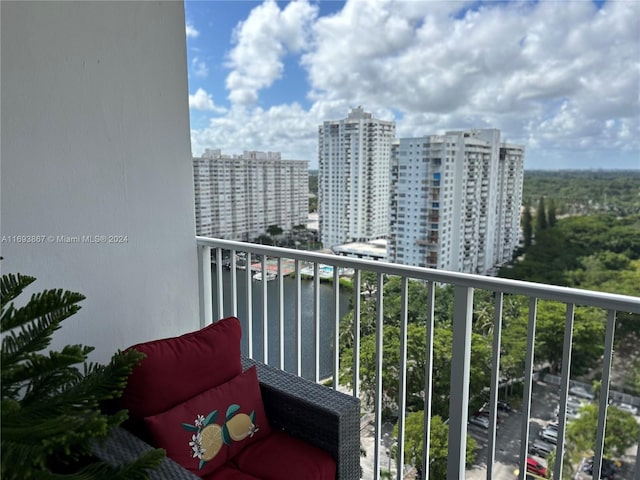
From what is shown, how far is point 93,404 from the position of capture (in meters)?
0.95

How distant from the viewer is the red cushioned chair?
145 centimetres

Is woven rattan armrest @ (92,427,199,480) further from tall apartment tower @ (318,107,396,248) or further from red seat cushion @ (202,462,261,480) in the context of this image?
tall apartment tower @ (318,107,396,248)

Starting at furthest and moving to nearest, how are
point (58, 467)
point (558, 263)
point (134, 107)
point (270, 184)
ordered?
point (558, 263)
point (270, 184)
point (134, 107)
point (58, 467)

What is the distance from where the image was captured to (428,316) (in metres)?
1.83

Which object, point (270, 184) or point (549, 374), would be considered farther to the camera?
point (270, 184)

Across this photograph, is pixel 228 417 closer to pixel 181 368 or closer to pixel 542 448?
pixel 181 368

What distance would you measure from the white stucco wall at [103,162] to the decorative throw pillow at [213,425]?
81cm

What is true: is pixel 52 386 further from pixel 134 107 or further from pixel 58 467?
pixel 134 107

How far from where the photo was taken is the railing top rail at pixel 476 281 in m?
1.36

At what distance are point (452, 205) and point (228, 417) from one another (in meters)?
5.94

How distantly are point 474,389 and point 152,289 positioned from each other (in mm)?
1658

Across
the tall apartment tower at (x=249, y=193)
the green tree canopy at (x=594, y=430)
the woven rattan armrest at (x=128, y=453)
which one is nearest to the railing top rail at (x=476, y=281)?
the tall apartment tower at (x=249, y=193)

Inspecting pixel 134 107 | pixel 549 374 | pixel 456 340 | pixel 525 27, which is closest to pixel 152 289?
pixel 134 107

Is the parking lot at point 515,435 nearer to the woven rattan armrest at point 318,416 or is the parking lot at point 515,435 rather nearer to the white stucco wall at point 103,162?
the woven rattan armrest at point 318,416
